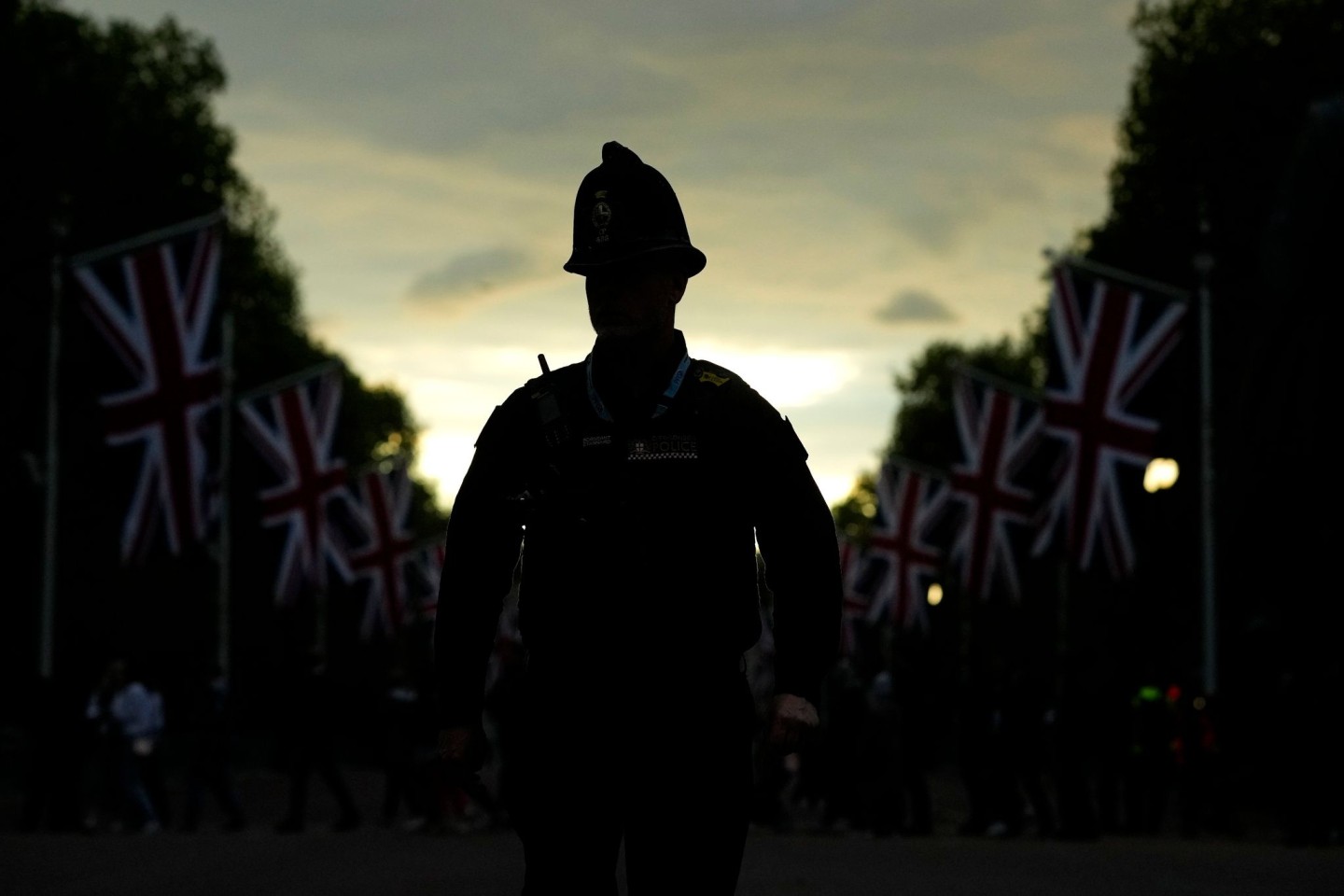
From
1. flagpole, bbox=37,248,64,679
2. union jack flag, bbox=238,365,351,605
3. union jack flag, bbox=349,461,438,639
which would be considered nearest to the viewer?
flagpole, bbox=37,248,64,679

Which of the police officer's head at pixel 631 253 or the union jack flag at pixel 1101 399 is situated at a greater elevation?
the union jack flag at pixel 1101 399

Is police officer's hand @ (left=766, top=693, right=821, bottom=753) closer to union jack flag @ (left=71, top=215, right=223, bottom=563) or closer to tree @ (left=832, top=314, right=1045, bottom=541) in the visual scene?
union jack flag @ (left=71, top=215, right=223, bottom=563)

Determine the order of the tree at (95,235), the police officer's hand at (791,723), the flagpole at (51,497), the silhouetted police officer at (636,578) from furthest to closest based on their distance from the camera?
the tree at (95,235) < the flagpole at (51,497) < the police officer's hand at (791,723) < the silhouetted police officer at (636,578)

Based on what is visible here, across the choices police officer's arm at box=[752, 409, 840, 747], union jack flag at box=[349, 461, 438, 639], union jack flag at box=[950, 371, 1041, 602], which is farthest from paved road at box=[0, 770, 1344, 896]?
union jack flag at box=[349, 461, 438, 639]

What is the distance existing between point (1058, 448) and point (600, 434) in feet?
72.1

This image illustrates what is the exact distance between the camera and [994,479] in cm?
3347

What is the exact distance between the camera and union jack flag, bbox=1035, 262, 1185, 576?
84.5ft

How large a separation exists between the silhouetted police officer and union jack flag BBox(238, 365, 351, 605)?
1097 inches

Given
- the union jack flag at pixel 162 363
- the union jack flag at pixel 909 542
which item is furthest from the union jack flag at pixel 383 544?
the union jack flag at pixel 162 363

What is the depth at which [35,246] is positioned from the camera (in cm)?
4156

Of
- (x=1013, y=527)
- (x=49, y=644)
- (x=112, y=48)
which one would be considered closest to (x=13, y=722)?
(x=112, y=48)

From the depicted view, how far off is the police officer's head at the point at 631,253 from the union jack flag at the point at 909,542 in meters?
37.1

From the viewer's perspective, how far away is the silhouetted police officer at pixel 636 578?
190 inches

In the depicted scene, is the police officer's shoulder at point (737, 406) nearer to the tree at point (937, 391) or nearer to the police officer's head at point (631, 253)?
the police officer's head at point (631, 253)
